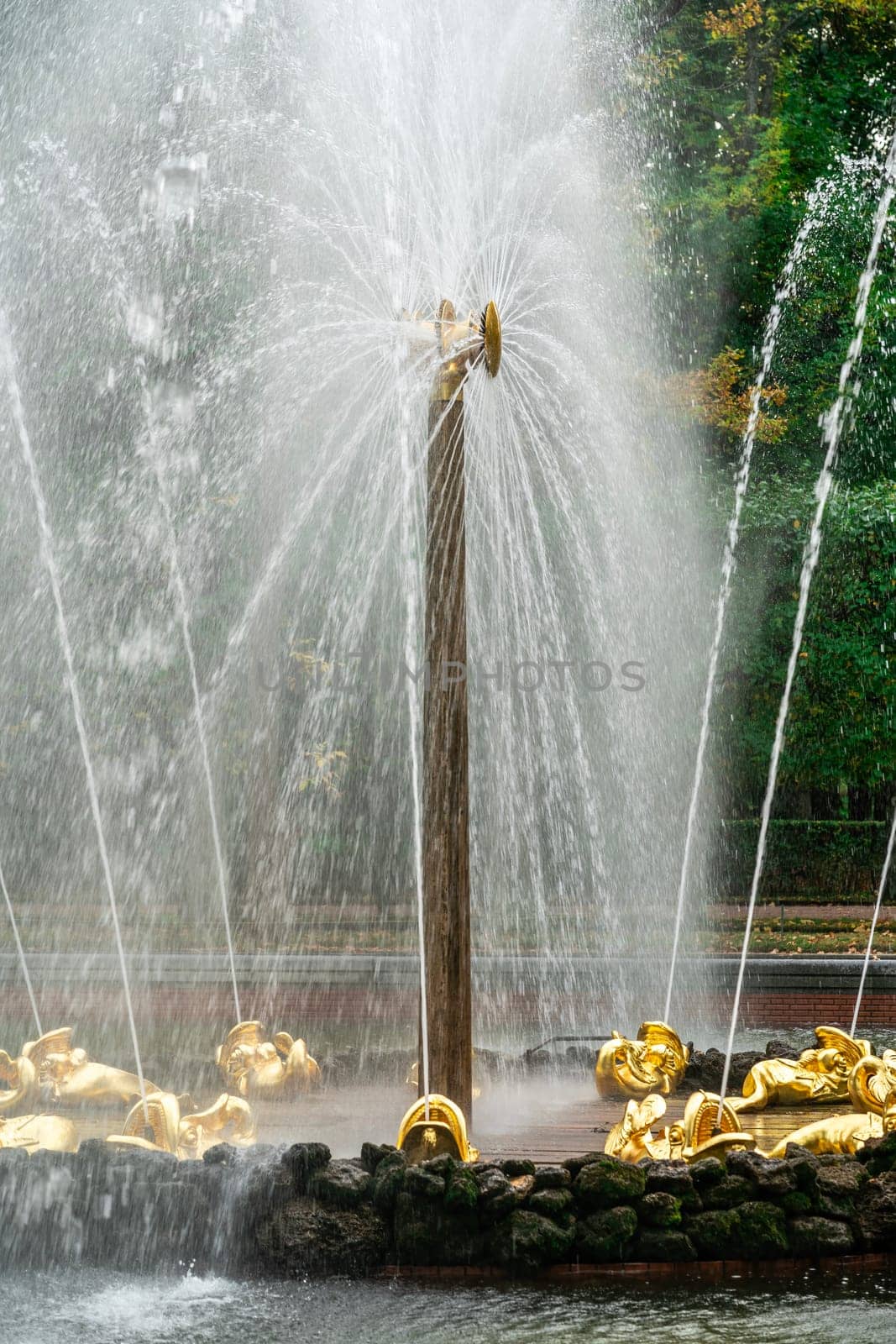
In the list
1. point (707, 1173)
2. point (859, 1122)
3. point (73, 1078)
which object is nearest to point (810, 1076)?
point (859, 1122)

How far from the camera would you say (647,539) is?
15344mm

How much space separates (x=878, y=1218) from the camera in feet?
15.5

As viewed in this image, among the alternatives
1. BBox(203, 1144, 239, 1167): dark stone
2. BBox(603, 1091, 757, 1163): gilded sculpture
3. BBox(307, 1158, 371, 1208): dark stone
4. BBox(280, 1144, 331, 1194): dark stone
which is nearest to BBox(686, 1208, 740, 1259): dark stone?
BBox(603, 1091, 757, 1163): gilded sculpture

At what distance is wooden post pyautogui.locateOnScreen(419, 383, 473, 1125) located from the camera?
5.67 metres

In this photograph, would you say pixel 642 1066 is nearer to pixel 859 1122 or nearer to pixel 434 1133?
pixel 859 1122

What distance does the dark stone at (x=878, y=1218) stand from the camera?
15.4ft

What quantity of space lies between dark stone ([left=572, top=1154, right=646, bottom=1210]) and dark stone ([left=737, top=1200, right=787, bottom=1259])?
35 cm

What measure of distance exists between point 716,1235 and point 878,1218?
0.58m

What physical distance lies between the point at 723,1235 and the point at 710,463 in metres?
12.5

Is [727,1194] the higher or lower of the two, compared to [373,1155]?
lower

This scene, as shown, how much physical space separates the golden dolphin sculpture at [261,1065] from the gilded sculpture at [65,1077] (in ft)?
1.89

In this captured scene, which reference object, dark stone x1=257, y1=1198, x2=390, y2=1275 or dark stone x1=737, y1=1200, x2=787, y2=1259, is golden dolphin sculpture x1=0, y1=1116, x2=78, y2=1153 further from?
dark stone x1=737, y1=1200, x2=787, y2=1259

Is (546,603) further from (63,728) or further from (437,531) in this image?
(437,531)

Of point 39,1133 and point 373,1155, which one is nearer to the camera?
point 373,1155
